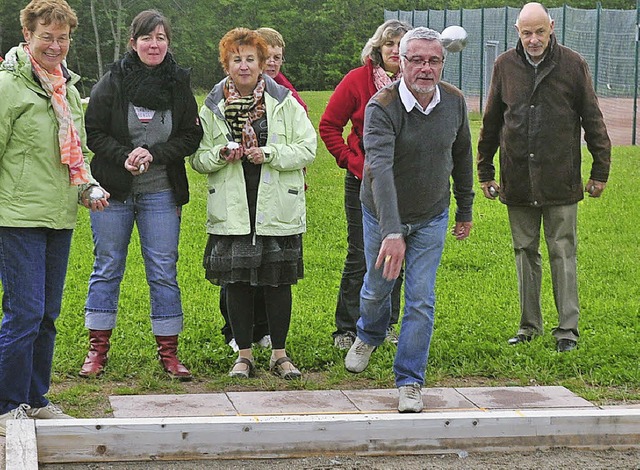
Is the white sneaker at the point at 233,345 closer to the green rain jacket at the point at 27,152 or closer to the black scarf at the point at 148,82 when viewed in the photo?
the black scarf at the point at 148,82

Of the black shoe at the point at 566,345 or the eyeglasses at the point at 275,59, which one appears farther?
the eyeglasses at the point at 275,59

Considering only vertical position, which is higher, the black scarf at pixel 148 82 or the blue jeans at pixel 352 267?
the black scarf at pixel 148 82

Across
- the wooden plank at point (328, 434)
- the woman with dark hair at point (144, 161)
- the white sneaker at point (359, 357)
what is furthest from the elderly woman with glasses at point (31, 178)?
the white sneaker at point (359, 357)

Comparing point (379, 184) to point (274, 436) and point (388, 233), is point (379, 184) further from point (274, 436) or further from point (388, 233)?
point (274, 436)

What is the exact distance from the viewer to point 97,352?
6.96 meters

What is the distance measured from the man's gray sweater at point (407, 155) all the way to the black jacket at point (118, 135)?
121 centimetres

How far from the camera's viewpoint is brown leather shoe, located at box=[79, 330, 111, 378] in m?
6.89

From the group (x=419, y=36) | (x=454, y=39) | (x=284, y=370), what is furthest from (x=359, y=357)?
(x=454, y=39)

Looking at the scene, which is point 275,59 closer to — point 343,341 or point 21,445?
point 343,341

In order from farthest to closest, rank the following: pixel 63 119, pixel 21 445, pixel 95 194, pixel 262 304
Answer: pixel 262 304 → pixel 95 194 → pixel 63 119 → pixel 21 445

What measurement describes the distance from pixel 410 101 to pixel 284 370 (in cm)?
192

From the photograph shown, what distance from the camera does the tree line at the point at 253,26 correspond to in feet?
147

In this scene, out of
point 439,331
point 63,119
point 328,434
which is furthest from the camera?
point 439,331

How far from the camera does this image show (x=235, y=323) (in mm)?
6918
